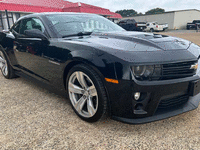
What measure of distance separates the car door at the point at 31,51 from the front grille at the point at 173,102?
5.94 feet

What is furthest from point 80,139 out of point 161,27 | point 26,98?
point 161,27

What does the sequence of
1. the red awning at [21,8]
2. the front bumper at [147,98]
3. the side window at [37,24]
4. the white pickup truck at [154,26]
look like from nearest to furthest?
the front bumper at [147,98] → the side window at [37,24] → the red awning at [21,8] → the white pickup truck at [154,26]

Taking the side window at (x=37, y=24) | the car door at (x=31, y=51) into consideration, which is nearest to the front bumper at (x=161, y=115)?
the car door at (x=31, y=51)

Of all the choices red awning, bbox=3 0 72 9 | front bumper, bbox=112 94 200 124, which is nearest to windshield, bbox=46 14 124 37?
front bumper, bbox=112 94 200 124

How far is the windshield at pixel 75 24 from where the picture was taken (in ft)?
9.27

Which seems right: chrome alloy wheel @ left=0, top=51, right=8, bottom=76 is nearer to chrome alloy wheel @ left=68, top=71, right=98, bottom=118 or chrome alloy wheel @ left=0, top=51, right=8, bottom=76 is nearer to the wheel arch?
the wheel arch

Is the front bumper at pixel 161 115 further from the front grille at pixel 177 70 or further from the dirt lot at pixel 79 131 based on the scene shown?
the front grille at pixel 177 70

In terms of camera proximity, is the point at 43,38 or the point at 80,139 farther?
the point at 43,38

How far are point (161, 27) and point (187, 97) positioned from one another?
1055 inches

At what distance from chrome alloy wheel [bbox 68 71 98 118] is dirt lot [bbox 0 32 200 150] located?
0.18m

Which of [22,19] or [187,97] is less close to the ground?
[22,19]

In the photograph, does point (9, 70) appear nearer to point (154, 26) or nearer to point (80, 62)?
point (80, 62)

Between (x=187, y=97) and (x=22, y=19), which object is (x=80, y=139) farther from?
(x=22, y=19)

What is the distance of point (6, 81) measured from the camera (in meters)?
4.07
